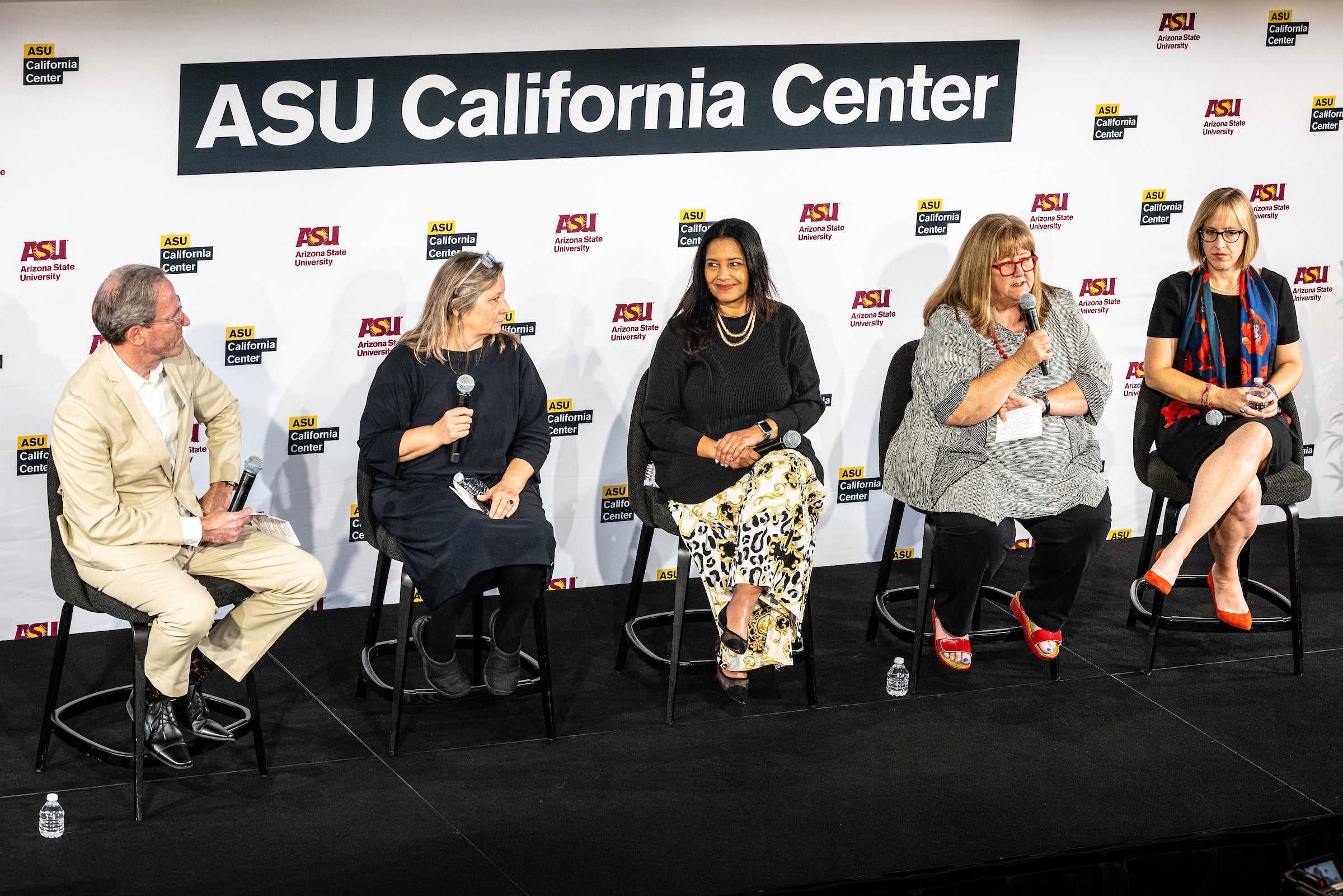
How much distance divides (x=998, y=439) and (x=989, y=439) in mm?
34

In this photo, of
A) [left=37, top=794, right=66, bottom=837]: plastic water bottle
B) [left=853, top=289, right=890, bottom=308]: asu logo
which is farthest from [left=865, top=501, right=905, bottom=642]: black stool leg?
[left=37, top=794, right=66, bottom=837]: plastic water bottle

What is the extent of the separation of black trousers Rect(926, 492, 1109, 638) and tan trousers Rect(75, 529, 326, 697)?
1756mm

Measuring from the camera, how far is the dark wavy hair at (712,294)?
4.21m

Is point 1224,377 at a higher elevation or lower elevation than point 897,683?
higher

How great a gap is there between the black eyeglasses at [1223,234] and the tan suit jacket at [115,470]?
118 inches

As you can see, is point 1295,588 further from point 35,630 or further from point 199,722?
point 35,630

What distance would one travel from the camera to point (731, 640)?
4.26m

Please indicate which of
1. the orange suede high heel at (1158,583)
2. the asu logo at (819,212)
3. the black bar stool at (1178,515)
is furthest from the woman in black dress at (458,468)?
the black bar stool at (1178,515)

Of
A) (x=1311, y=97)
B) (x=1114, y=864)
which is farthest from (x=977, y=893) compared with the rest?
(x=1311, y=97)

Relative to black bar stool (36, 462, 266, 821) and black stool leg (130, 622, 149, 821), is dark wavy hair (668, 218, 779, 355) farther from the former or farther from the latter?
black stool leg (130, 622, 149, 821)

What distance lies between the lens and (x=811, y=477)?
4242mm

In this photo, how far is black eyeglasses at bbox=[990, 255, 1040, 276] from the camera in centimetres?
432

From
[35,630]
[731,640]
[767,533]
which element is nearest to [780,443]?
[767,533]

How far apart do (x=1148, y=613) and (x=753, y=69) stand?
2.15 m
